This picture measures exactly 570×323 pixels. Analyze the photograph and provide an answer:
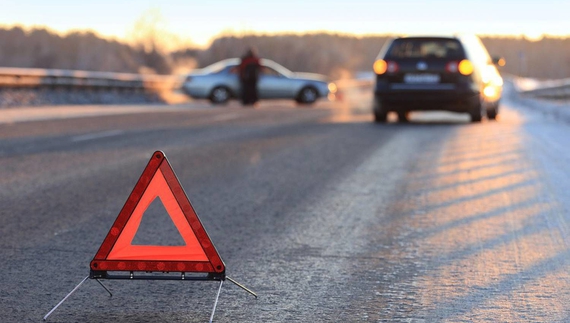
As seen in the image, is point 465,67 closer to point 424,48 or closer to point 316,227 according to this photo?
point 424,48

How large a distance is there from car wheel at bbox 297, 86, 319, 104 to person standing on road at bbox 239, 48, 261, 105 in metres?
1.88

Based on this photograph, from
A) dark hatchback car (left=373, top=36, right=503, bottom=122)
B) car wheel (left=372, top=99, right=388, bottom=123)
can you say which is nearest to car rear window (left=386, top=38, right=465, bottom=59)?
dark hatchback car (left=373, top=36, right=503, bottom=122)

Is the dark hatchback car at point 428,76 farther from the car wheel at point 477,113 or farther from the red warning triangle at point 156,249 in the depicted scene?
the red warning triangle at point 156,249

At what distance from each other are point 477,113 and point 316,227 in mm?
11923

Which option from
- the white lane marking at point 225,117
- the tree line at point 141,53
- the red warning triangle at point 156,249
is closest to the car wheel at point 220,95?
the white lane marking at point 225,117

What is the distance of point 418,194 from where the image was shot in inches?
343

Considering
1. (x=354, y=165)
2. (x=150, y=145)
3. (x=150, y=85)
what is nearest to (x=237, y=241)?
(x=354, y=165)

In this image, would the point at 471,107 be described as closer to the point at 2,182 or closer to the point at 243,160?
the point at 243,160

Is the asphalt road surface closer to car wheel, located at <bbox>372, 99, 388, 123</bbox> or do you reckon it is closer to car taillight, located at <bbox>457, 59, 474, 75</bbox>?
car taillight, located at <bbox>457, 59, 474, 75</bbox>

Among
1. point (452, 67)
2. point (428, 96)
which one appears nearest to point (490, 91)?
point (452, 67)

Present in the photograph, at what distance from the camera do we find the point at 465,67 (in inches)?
699

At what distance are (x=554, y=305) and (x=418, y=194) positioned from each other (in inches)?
155

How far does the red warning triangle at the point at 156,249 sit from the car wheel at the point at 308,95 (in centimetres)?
2599

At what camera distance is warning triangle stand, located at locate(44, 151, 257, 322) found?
4582 millimetres
